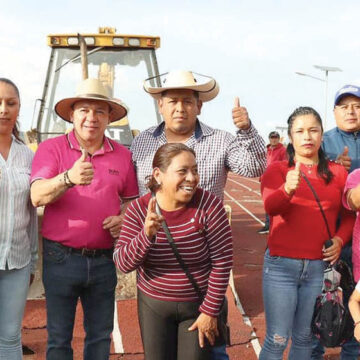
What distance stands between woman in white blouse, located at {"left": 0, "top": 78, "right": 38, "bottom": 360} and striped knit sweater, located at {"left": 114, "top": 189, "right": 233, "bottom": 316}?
0.66 m

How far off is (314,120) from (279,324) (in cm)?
132

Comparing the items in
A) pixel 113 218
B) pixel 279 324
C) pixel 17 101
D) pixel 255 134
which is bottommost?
pixel 279 324

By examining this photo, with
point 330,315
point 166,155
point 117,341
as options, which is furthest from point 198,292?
point 117,341

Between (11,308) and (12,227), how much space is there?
1.61ft

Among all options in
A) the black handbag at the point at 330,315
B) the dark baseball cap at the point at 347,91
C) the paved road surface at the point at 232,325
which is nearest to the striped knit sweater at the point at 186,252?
the black handbag at the point at 330,315

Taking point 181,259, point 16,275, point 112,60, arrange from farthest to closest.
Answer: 1. point 112,60
2. point 16,275
3. point 181,259

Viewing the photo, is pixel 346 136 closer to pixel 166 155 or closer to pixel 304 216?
pixel 304 216

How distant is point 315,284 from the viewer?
3.43 metres

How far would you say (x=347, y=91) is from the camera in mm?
3721

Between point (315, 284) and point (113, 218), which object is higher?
point (113, 218)

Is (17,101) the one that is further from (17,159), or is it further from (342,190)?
(342,190)

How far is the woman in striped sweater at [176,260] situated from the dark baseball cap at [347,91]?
139 centimetres

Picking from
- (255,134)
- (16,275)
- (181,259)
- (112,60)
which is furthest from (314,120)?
(112,60)

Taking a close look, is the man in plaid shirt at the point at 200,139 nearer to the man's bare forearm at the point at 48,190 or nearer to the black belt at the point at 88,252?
the black belt at the point at 88,252
